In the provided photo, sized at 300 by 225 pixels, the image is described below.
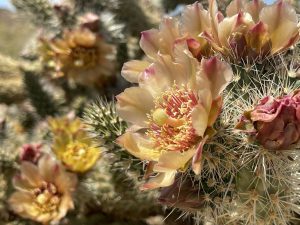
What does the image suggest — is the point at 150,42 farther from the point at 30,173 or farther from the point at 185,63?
the point at 30,173

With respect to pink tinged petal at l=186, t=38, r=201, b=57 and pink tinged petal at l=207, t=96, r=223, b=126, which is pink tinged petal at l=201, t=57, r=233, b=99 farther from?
pink tinged petal at l=186, t=38, r=201, b=57

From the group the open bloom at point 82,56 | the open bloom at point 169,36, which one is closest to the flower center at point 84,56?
the open bloom at point 82,56

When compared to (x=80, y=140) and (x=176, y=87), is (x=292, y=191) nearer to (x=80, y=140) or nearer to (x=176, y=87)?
(x=176, y=87)

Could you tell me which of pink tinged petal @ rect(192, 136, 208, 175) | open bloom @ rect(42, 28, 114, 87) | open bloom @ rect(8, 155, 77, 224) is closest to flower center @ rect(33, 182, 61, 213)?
open bloom @ rect(8, 155, 77, 224)

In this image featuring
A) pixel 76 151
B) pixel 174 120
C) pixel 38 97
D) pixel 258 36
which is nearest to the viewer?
pixel 174 120

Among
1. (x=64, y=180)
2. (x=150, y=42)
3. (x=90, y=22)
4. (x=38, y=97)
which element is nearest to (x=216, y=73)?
(x=150, y=42)

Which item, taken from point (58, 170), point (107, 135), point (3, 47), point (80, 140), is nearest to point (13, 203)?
point (58, 170)
